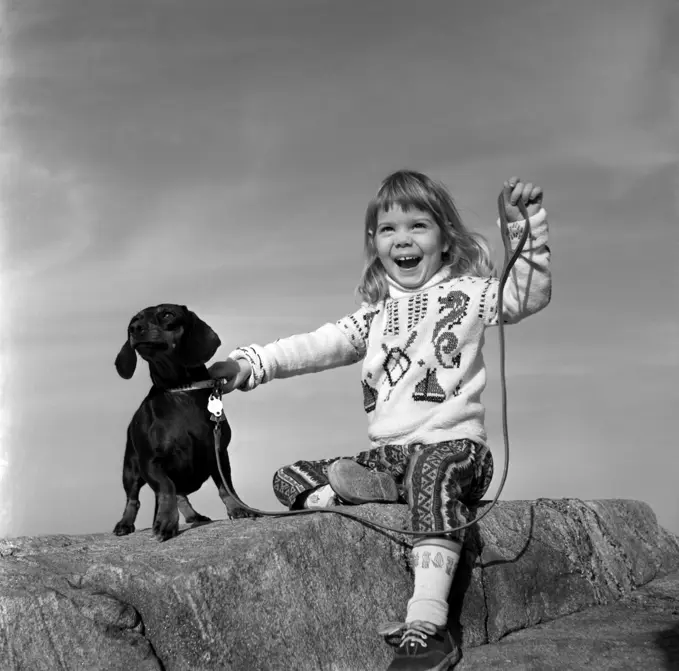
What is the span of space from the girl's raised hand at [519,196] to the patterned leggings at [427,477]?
4.11ft

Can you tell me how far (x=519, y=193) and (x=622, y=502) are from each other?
3241 millimetres

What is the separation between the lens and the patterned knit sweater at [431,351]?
4.78 metres

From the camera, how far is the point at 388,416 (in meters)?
4.87

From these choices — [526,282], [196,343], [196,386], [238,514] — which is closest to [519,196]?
[526,282]

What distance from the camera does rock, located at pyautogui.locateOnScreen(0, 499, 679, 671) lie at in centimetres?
373

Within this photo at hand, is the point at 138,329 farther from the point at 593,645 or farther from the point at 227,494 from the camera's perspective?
the point at 593,645

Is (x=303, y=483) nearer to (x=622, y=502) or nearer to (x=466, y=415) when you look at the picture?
(x=466, y=415)

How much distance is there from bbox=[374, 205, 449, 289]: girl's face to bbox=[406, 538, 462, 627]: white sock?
1.55m

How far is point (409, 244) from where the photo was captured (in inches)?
199

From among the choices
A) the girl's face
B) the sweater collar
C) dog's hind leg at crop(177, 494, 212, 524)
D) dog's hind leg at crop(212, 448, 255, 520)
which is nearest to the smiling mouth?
the girl's face

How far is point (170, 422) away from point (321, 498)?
979mm

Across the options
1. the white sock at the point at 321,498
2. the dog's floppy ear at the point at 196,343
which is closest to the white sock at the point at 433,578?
the white sock at the point at 321,498

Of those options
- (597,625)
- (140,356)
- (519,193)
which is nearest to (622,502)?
(597,625)

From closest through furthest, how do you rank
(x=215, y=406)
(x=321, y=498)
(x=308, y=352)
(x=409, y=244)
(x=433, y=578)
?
(x=433, y=578) → (x=215, y=406) → (x=321, y=498) → (x=409, y=244) → (x=308, y=352)
